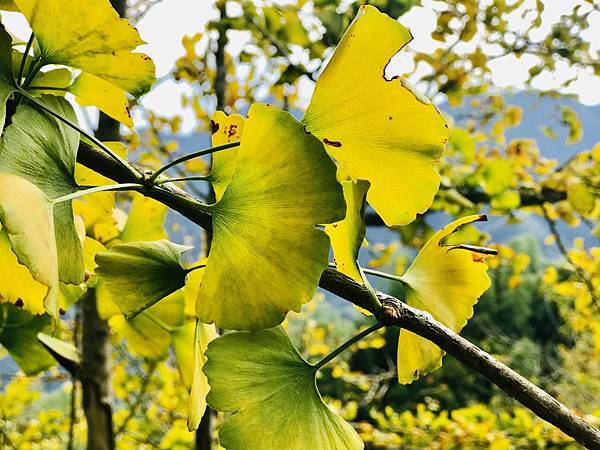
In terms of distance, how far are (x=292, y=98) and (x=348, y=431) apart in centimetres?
160

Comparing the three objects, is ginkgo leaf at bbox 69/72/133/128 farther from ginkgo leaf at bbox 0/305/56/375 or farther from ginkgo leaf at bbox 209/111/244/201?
ginkgo leaf at bbox 0/305/56/375

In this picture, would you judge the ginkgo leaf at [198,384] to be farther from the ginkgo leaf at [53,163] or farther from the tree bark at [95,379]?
the tree bark at [95,379]

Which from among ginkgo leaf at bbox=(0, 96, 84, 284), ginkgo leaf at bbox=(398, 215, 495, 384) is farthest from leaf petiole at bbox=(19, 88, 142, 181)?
ginkgo leaf at bbox=(398, 215, 495, 384)

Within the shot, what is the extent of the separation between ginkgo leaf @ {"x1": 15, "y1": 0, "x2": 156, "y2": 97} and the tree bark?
54 centimetres

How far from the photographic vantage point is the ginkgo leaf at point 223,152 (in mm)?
217

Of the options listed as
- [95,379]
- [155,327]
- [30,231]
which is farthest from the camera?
[95,379]

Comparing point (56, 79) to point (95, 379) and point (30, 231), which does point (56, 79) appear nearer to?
point (30, 231)

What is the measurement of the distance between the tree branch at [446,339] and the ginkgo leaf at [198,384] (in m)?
0.05

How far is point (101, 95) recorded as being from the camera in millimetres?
252

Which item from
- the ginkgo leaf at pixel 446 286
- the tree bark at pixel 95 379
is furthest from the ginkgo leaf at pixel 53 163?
the tree bark at pixel 95 379

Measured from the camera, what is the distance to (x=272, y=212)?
18 cm

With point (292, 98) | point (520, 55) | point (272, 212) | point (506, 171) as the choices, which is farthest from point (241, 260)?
point (292, 98)

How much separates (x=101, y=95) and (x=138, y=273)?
9cm

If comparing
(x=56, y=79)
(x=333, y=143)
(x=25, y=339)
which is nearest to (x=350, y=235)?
(x=333, y=143)
